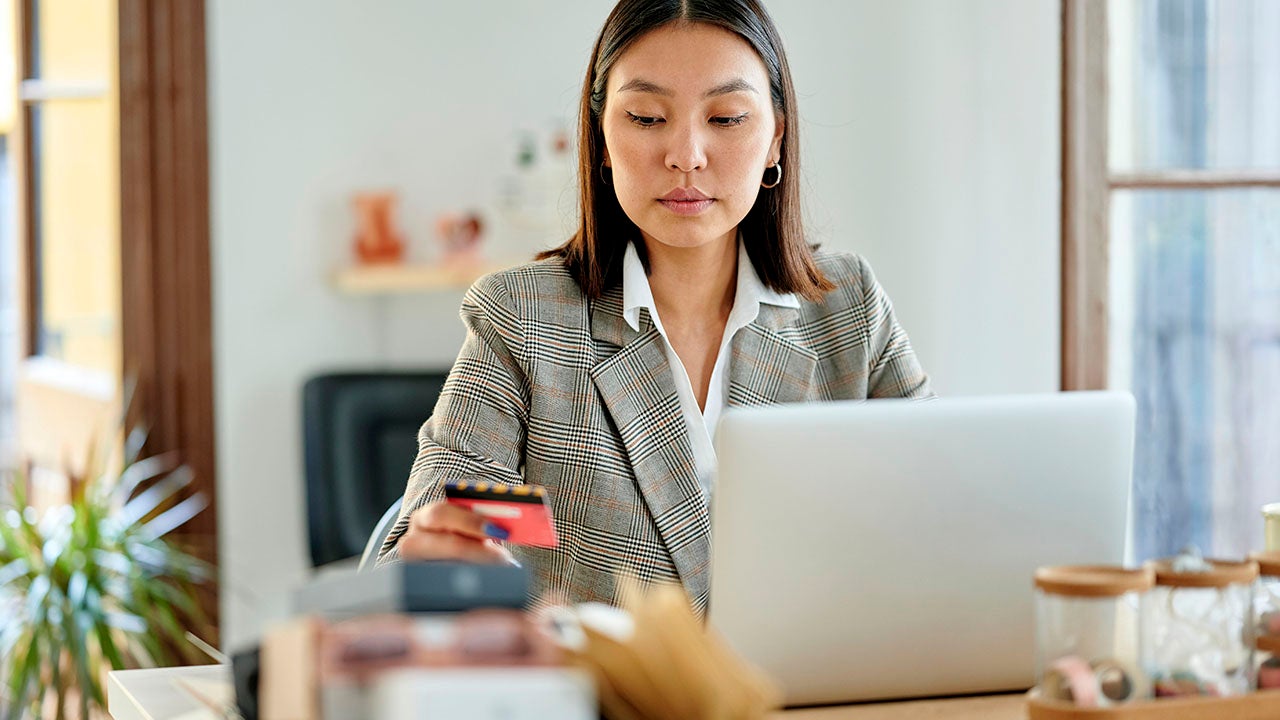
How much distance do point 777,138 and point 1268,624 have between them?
3.01ft

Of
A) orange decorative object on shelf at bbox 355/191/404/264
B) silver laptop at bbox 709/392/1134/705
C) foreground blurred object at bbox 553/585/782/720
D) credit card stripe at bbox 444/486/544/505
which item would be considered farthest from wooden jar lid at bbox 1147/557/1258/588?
orange decorative object on shelf at bbox 355/191/404/264

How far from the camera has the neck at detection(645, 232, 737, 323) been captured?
1863 millimetres

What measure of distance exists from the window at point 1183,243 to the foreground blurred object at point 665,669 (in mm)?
2413

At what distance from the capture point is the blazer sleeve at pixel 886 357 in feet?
6.11

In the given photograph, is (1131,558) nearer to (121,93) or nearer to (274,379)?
(274,379)

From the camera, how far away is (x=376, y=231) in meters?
3.27

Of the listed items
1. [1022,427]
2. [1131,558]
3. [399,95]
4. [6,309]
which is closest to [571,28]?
[399,95]

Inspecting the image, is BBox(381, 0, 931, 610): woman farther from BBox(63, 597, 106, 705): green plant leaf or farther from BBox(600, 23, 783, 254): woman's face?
BBox(63, 597, 106, 705): green plant leaf

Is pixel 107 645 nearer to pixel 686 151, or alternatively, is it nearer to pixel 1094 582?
pixel 686 151

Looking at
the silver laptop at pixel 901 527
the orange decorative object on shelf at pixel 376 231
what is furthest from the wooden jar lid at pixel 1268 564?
the orange decorative object on shelf at pixel 376 231

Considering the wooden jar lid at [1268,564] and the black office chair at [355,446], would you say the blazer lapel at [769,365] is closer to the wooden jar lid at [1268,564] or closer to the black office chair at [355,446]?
the wooden jar lid at [1268,564]

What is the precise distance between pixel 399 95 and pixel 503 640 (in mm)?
2640

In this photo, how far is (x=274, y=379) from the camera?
3281 millimetres

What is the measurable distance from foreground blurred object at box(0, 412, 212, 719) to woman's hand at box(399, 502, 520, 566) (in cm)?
177
